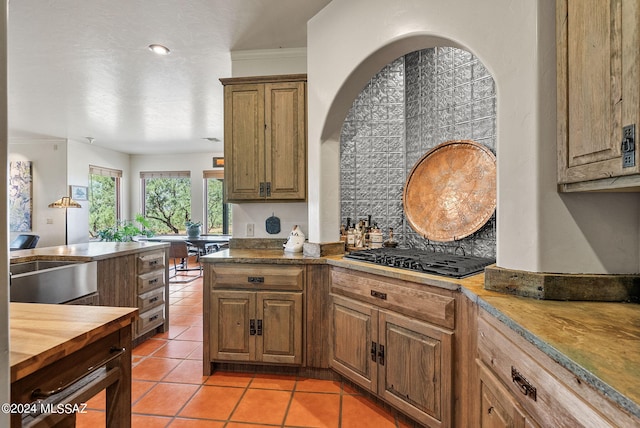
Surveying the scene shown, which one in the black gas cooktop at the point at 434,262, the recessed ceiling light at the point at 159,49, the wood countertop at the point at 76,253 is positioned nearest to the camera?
the black gas cooktop at the point at 434,262

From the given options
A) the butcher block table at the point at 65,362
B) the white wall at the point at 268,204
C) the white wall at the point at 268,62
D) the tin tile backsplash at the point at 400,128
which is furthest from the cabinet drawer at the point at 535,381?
the white wall at the point at 268,62

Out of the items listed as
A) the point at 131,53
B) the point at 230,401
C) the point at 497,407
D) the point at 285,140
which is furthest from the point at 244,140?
the point at 497,407

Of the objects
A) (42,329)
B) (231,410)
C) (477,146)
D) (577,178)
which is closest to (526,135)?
(577,178)

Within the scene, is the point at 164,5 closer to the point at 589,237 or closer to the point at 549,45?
the point at 549,45

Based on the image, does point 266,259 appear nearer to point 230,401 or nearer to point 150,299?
point 230,401

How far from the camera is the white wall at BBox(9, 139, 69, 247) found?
21.6ft

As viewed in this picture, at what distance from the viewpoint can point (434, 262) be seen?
193 cm

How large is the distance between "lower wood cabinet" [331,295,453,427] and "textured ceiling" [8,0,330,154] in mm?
2262

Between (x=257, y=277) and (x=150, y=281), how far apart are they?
1385 millimetres

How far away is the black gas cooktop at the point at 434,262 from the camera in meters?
1.74

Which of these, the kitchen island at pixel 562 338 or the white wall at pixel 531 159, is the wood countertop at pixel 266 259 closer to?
the kitchen island at pixel 562 338

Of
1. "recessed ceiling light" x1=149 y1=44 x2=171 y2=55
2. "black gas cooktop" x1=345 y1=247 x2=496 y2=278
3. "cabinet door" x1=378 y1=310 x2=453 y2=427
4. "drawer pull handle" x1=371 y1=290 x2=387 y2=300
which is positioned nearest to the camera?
"cabinet door" x1=378 y1=310 x2=453 y2=427

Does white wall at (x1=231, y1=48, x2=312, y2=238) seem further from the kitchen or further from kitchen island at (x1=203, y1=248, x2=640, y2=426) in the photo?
the kitchen

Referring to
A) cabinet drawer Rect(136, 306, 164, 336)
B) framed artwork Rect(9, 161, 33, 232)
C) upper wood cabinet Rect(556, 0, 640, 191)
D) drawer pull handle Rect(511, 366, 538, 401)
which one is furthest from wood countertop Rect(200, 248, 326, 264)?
framed artwork Rect(9, 161, 33, 232)
